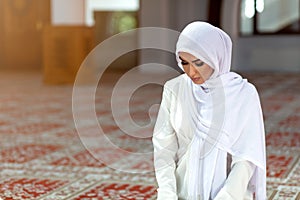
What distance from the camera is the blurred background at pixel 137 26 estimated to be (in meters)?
11.1

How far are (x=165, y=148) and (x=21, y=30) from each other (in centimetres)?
1344

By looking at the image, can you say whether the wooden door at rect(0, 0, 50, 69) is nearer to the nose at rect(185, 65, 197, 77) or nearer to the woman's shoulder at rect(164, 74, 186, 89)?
the woman's shoulder at rect(164, 74, 186, 89)

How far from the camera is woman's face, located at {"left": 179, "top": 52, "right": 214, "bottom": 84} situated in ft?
7.63

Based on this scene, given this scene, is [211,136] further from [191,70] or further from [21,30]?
[21,30]

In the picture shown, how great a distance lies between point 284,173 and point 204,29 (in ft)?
6.76

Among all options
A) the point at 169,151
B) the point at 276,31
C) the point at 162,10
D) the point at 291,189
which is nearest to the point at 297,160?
the point at 291,189

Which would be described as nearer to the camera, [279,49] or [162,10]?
[162,10]

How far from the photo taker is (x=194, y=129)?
8.18 feet

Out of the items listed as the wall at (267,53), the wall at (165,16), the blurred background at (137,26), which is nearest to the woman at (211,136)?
the blurred background at (137,26)

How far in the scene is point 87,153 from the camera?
4.93 m

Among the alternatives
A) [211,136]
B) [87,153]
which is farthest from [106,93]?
[211,136]

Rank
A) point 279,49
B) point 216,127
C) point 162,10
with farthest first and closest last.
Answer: point 279,49, point 162,10, point 216,127

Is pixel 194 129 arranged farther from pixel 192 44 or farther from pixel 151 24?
pixel 151 24

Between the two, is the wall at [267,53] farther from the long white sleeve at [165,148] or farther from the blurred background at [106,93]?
the long white sleeve at [165,148]
